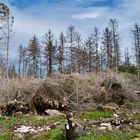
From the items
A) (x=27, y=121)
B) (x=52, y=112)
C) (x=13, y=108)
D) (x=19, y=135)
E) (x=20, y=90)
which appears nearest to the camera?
(x=19, y=135)

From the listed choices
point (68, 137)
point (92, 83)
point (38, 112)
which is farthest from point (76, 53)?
point (68, 137)

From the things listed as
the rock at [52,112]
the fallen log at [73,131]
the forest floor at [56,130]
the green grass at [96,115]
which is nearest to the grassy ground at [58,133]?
the forest floor at [56,130]

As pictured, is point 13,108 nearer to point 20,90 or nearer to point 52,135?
point 20,90

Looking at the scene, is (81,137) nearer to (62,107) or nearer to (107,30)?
(62,107)

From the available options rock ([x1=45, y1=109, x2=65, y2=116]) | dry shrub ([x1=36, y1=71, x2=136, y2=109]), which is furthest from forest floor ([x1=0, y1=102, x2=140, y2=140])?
dry shrub ([x1=36, y1=71, x2=136, y2=109])

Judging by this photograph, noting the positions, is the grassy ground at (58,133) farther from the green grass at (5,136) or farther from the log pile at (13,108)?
the log pile at (13,108)

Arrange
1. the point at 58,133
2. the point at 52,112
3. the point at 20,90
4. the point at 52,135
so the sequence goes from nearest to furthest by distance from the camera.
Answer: the point at 58,133, the point at 52,135, the point at 52,112, the point at 20,90

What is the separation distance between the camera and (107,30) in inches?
2312

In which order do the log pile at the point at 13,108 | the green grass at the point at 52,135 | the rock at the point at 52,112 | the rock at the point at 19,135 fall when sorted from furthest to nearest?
1. the log pile at the point at 13,108
2. the rock at the point at 52,112
3. the rock at the point at 19,135
4. the green grass at the point at 52,135

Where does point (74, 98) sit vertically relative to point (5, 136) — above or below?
above

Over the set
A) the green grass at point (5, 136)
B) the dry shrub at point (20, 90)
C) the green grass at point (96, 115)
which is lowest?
the green grass at point (5, 136)

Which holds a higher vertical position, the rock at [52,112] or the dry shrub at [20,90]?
the dry shrub at [20,90]

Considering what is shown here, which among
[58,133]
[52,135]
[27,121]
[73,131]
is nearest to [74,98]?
[27,121]

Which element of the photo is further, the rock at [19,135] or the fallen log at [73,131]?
the rock at [19,135]
